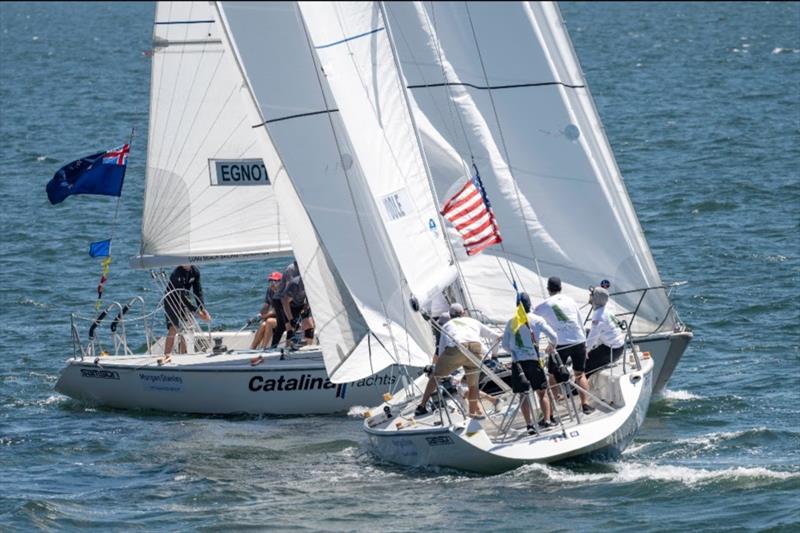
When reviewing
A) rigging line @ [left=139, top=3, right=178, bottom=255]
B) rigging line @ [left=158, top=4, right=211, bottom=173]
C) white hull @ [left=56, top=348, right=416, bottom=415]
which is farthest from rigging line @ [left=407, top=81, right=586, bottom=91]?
rigging line @ [left=139, top=3, right=178, bottom=255]

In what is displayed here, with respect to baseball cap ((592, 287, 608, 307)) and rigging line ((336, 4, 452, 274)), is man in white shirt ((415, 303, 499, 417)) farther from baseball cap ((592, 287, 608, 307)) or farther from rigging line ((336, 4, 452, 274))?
baseball cap ((592, 287, 608, 307))

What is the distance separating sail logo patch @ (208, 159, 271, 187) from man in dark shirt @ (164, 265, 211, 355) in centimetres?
152

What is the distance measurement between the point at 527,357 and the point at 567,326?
3.94 feet

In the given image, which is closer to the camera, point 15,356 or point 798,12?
point 15,356

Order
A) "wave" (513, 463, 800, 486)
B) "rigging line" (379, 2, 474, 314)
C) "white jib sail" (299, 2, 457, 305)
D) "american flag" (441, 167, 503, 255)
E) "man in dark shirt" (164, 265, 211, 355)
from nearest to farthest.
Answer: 1. "wave" (513, 463, 800, 486)
2. "white jib sail" (299, 2, 457, 305)
3. "rigging line" (379, 2, 474, 314)
4. "american flag" (441, 167, 503, 255)
5. "man in dark shirt" (164, 265, 211, 355)

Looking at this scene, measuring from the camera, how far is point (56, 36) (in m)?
111

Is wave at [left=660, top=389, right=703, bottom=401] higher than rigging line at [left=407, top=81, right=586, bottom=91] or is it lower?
lower

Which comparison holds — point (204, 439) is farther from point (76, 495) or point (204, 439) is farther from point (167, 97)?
point (167, 97)

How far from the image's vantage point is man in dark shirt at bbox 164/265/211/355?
26.2 meters

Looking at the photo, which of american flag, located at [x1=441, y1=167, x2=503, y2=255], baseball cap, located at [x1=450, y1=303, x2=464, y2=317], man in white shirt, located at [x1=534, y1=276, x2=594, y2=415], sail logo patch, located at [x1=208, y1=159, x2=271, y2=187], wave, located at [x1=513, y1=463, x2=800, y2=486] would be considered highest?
sail logo patch, located at [x1=208, y1=159, x2=271, y2=187]

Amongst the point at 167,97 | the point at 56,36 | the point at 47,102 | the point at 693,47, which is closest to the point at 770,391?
the point at 167,97

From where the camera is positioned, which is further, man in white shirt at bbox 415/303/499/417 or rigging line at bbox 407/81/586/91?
rigging line at bbox 407/81/586/91

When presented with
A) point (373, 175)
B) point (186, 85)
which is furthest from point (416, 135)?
point (186, 85)

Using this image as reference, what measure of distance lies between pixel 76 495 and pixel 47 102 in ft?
152
